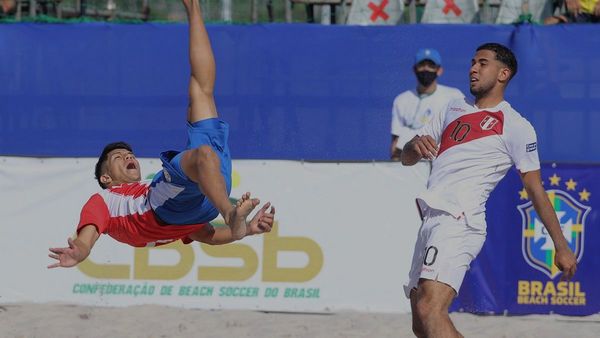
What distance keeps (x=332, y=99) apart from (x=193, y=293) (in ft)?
8.74

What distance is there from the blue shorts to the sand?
2.01 m

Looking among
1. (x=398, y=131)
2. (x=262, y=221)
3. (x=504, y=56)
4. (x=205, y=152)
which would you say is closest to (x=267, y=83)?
(x=398, y=131)

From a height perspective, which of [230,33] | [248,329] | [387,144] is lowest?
[248,329]

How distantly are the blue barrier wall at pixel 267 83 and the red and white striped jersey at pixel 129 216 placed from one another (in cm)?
420

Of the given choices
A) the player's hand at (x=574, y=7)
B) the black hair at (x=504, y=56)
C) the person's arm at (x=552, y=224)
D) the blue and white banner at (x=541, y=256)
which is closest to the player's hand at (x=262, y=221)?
the person's arm at (x=552, y=224)

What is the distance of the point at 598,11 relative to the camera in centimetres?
1047

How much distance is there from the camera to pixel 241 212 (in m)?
5.16

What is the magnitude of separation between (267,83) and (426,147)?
195 inches

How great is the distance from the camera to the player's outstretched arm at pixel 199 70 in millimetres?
5809

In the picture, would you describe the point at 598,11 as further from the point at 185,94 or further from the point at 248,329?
the point at 248,329

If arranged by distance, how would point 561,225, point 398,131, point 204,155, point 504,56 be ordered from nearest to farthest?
point 204,155
point 504,56
point 561,225
point 398,131

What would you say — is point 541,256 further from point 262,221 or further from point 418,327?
point 262,221

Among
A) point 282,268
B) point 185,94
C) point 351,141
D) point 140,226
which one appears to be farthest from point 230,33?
point 140,226

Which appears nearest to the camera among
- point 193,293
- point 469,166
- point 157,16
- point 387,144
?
point 469,166
